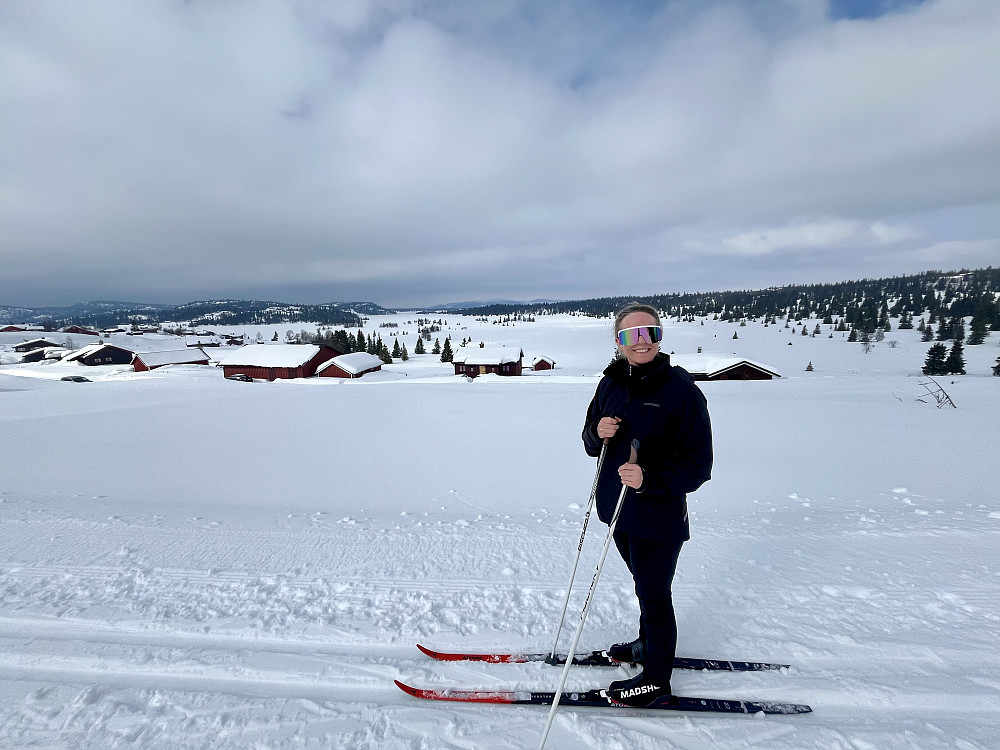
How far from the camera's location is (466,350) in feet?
151

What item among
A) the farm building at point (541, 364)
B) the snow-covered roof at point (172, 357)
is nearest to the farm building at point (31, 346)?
the snow-covered roof at point (172, 357)

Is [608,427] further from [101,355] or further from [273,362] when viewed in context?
[101,355]

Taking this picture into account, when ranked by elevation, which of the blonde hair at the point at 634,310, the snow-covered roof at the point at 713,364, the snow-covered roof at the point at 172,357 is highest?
the blonde hair at the point at 634,310

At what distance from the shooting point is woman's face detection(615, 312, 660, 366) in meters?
2.26

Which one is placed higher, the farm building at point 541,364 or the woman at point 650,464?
the woman at point 650,464

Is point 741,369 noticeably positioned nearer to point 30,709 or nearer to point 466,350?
point 466,350

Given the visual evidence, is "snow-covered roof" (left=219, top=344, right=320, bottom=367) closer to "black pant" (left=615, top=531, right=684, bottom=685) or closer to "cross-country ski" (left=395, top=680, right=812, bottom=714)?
"cross-country ski" (left=395, top=680, right=812, bottom=714)

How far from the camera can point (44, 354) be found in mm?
66688

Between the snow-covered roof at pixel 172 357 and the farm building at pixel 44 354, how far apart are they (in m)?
33.3

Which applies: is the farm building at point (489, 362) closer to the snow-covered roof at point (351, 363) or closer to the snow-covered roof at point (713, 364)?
the snow-covered roof at point (351, 363)

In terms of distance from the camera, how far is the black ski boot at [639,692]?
92.3 inches

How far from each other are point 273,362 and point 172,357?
58.6ft

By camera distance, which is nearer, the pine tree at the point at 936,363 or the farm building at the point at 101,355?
the pine tree at the point at 936,363

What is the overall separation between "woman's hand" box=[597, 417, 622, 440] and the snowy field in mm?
1666
